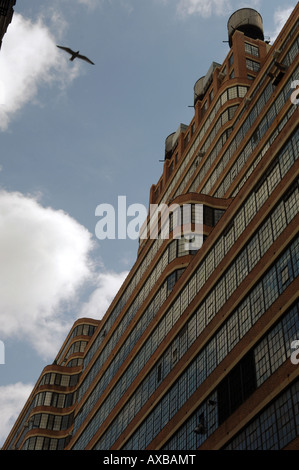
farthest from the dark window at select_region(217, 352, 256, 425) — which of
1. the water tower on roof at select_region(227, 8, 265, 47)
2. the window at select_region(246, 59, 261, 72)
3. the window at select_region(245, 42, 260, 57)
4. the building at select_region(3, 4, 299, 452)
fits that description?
the water tower on roof at select_region(227, 8, 265, 47)

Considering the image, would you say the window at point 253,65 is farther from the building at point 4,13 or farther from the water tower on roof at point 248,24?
the building at point 4,13

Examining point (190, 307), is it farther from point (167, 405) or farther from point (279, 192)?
point (279, 192)

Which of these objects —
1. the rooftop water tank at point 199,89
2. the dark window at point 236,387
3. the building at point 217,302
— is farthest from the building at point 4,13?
the rooftop water tank at point 199,89

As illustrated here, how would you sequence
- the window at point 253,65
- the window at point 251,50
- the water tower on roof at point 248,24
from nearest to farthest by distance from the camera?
the window at point 253,65, the window at point 251,50, the water tower on roof at point 248,24

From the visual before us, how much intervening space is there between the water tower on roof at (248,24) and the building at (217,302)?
0.54 feet

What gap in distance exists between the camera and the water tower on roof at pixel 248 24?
74.4 meters

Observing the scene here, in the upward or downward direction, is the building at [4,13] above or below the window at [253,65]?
below

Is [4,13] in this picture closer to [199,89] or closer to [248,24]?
[199,89]

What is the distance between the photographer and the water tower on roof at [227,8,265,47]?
7438 cm

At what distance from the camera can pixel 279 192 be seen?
3219 centimetres

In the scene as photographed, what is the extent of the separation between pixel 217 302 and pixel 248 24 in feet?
165

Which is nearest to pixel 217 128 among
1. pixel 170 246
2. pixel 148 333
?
pixel 170 246

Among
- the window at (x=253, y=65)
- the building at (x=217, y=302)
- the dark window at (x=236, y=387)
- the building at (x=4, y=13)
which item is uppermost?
the window at (x=253, y=65)

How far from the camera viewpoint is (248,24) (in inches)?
2921
